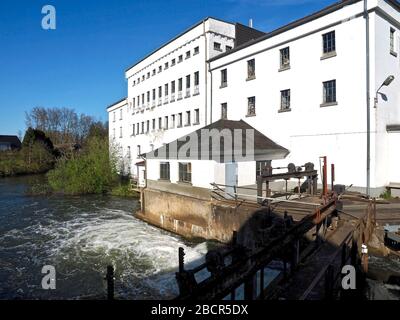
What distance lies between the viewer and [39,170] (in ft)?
189

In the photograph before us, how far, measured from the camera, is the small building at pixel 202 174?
17.0m

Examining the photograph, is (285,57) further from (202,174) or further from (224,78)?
(202,174)

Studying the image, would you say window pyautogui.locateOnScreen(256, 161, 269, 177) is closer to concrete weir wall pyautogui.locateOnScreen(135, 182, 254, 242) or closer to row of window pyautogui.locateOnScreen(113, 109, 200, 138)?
concrete weir wall pyautogui.locateOnScreen(135, 182, 254, 242)

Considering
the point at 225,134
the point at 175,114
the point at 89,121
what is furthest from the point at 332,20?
the point at 89,121

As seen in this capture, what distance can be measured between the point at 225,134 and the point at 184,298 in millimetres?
17200

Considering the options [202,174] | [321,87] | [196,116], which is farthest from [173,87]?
[321,87]

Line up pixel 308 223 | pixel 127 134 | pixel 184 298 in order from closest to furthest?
pixel 184 298, pixel 308 223, pixel 127 134

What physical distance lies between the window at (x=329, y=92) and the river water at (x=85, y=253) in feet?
33.4

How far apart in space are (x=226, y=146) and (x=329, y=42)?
796 cm

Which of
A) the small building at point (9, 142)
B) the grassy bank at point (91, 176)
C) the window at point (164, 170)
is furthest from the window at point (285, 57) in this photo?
the small building at point (9, 142)

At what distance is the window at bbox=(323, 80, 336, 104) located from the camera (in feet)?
55.8

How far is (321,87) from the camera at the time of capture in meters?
17.5

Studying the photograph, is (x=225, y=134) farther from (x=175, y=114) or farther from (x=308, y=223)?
(x=308, y=223)
